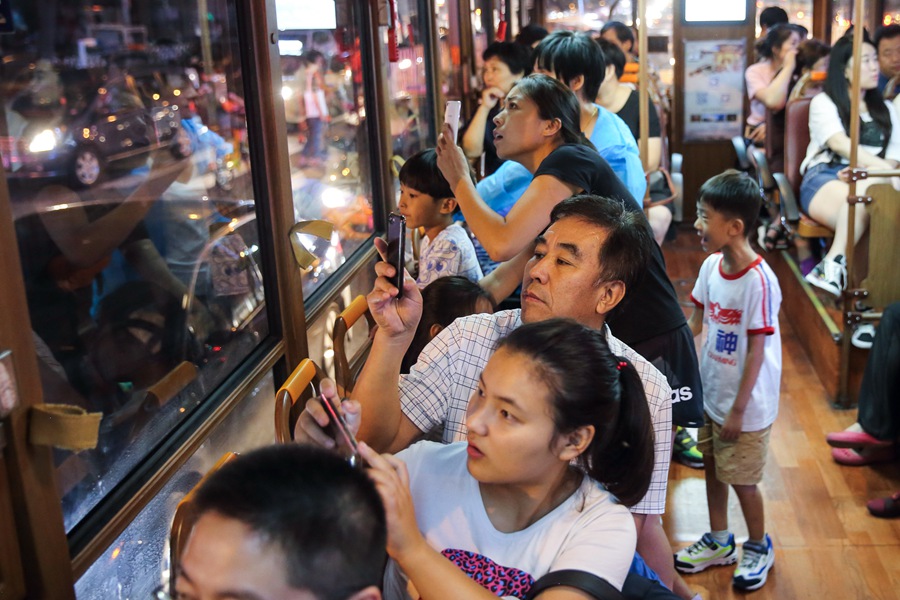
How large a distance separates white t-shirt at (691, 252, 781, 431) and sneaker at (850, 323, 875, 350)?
1.53 meters

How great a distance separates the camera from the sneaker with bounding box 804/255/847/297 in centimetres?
474

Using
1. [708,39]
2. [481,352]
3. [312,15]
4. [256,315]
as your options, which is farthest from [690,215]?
[481,352]

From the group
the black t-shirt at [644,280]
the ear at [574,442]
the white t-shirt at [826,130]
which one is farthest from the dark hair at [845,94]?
the ear at [574,442]

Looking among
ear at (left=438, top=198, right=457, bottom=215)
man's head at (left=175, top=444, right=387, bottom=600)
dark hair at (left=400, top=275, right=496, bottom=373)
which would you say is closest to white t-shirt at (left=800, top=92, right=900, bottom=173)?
ear at (left=438, top=198, right=457, bottom=215)

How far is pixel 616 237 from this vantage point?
6.36ft

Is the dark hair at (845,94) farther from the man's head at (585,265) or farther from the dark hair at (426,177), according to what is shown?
the man's head at (585,265)

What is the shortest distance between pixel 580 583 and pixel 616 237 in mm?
840

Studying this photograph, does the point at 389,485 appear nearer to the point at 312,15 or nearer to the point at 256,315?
the point at 256,315

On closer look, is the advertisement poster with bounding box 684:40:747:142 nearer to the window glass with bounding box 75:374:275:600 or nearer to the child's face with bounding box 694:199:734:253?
the child's face with bounding box 694:199:734:253

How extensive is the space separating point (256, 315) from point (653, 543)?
122 centimetres

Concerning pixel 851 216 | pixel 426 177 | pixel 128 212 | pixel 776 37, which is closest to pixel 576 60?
pixel 426 177

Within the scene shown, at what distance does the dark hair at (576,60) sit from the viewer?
340 centimetres

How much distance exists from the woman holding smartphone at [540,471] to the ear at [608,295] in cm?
42

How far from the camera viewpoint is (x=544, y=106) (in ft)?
8.68
